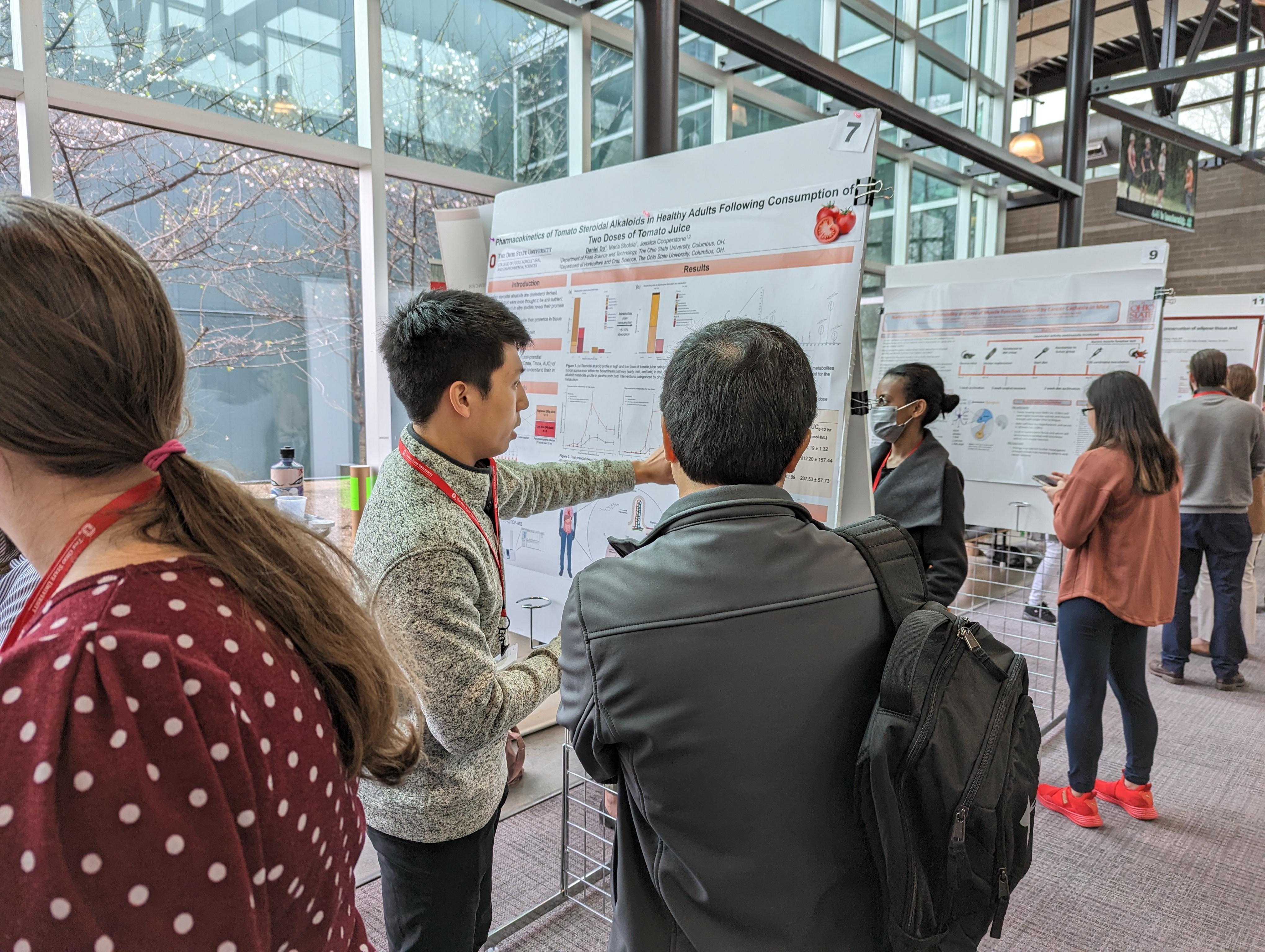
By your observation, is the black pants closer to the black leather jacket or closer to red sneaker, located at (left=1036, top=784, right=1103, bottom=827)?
the black leather jacket

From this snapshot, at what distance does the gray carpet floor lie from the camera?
6.88ft

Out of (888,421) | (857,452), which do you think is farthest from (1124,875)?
(857,452)

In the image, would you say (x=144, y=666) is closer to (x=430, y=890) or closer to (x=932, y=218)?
(x=430, y=890)

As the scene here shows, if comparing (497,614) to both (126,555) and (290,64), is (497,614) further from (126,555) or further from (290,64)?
(290,64)

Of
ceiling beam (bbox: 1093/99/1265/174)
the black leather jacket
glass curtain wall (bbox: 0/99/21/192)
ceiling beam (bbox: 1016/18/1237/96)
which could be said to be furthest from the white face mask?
ceiling beam (bbox: 1016/18/1237/96)

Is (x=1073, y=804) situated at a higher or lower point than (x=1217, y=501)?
lower

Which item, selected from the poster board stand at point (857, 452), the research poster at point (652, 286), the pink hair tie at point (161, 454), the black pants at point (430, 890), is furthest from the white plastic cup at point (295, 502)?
the pink hair tie at point (161, 454)

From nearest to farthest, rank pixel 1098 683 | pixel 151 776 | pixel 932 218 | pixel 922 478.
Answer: pixel 151 776, pixel 922 478, pixel 1098 683, pixel 932 218

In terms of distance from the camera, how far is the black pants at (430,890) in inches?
49.6

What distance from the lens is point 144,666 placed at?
0.48 metres

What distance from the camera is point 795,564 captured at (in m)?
0.94

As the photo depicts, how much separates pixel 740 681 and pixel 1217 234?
36.3ft

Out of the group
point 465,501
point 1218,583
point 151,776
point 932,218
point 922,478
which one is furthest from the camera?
point 932,218

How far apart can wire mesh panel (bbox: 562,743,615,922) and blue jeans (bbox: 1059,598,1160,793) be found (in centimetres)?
161
